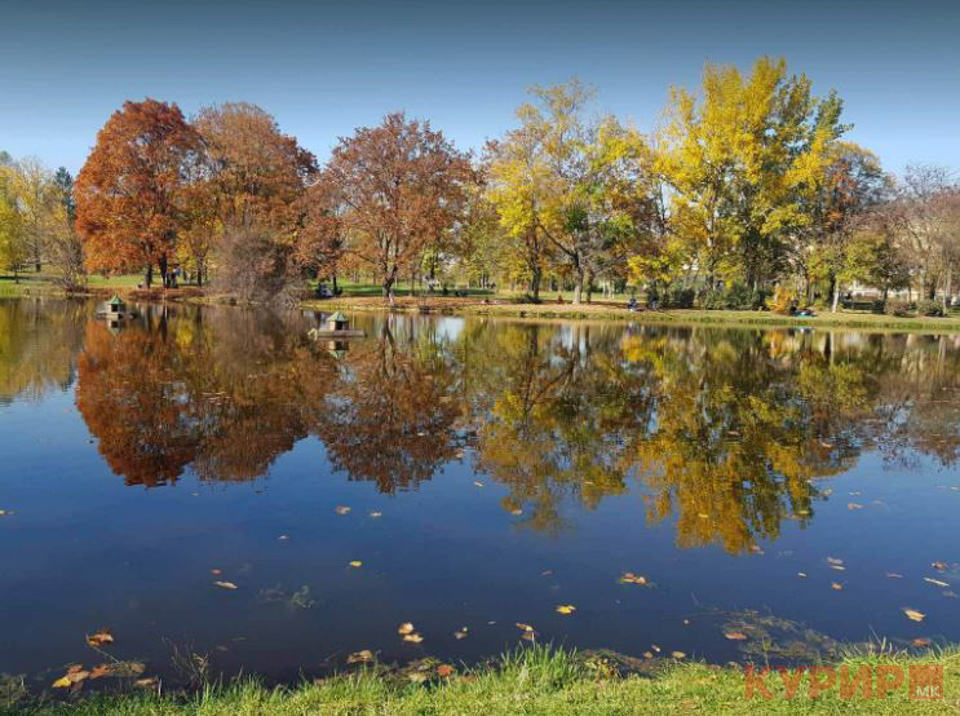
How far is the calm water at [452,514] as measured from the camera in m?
5.88

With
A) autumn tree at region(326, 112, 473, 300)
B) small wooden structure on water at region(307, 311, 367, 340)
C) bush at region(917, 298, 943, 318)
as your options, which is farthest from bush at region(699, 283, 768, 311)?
small wooden structure on water at region(307, 311, 367, 340)

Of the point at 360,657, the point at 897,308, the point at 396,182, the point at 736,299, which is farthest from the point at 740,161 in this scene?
the point at 360,657

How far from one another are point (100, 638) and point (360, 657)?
87.7 inches

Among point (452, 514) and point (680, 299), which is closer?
point (452, 514)

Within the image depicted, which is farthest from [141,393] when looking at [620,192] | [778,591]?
[620,192]

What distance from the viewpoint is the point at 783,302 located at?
175 ft

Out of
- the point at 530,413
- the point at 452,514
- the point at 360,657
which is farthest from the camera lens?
the point at 530,413

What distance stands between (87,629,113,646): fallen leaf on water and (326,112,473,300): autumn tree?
4941 cm

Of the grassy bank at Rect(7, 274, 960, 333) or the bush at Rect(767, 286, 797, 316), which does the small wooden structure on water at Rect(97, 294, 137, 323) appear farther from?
the bush at Rect(767, 286, 797, 316)

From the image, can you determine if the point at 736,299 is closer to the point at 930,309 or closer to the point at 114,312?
the point at 930,309

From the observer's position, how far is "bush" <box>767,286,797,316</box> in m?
53.2

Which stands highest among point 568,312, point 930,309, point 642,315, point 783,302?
point 783,302

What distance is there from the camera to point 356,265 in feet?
189

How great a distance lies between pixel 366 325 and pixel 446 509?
31981mm
